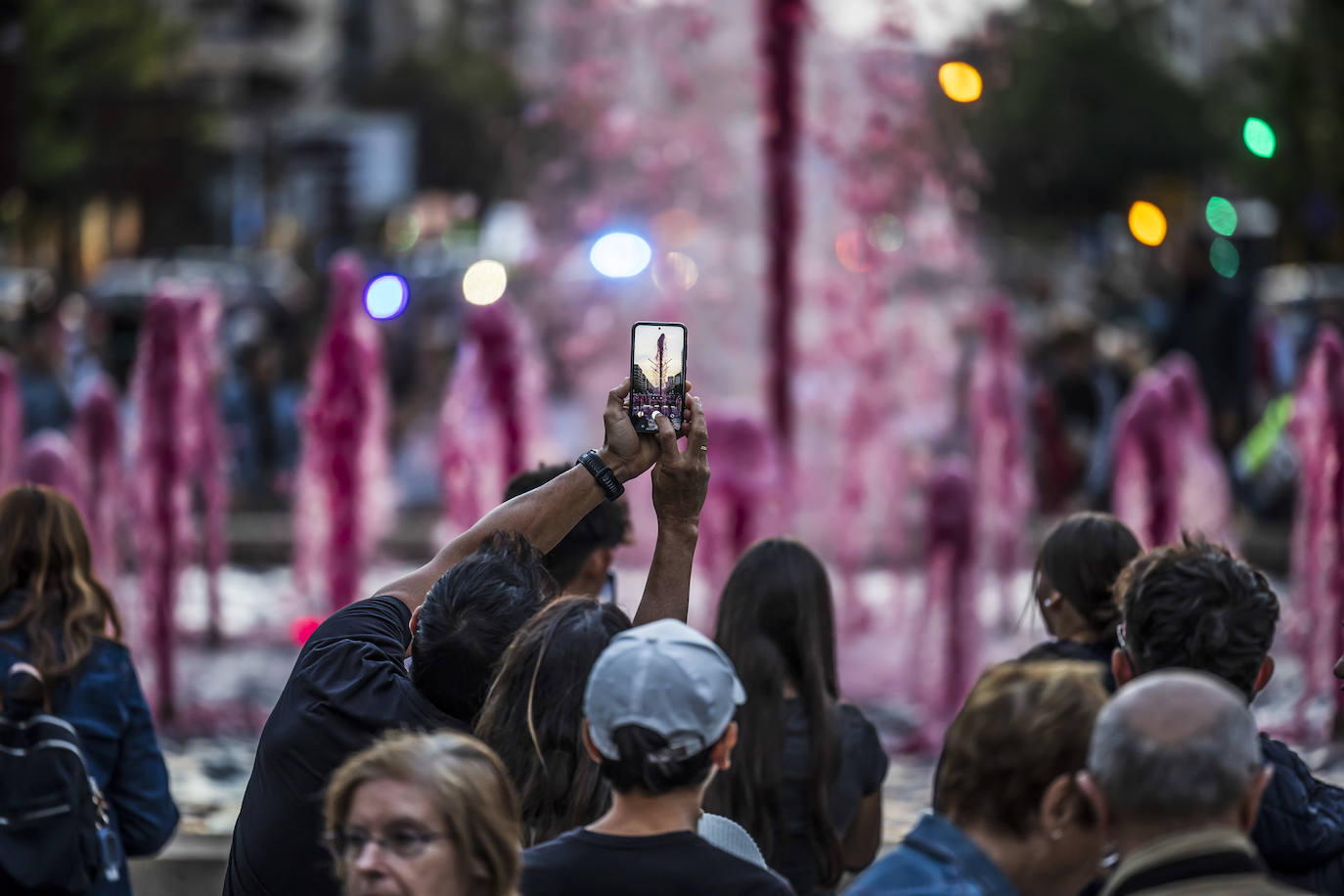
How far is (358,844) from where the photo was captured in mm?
2631

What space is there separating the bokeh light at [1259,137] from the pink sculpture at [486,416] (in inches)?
123

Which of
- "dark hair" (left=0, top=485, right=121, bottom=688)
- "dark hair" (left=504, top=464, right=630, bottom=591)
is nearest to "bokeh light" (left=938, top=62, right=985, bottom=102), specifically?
"dark hair" (left=504, top=464, right=630, bottom=591)

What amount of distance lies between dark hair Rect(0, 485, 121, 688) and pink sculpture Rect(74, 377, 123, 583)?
508 cm

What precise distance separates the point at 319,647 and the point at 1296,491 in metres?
10.1

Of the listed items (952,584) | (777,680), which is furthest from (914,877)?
(952,584)

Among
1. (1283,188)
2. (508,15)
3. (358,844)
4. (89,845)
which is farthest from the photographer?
(508,15)

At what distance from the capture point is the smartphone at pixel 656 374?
132 inches

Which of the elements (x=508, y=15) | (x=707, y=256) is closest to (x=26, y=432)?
(x=707, y=256)

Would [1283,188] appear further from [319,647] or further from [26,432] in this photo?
[319,647]

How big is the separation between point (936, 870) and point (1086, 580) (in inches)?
72.3

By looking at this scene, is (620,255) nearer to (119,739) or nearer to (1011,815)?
(119,739)

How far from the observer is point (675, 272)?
1382cm

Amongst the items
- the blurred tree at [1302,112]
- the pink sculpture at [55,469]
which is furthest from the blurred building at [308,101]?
the pink sculpture at [55,469]

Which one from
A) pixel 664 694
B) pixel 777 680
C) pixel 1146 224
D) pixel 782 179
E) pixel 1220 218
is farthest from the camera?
pixel 1220 218
